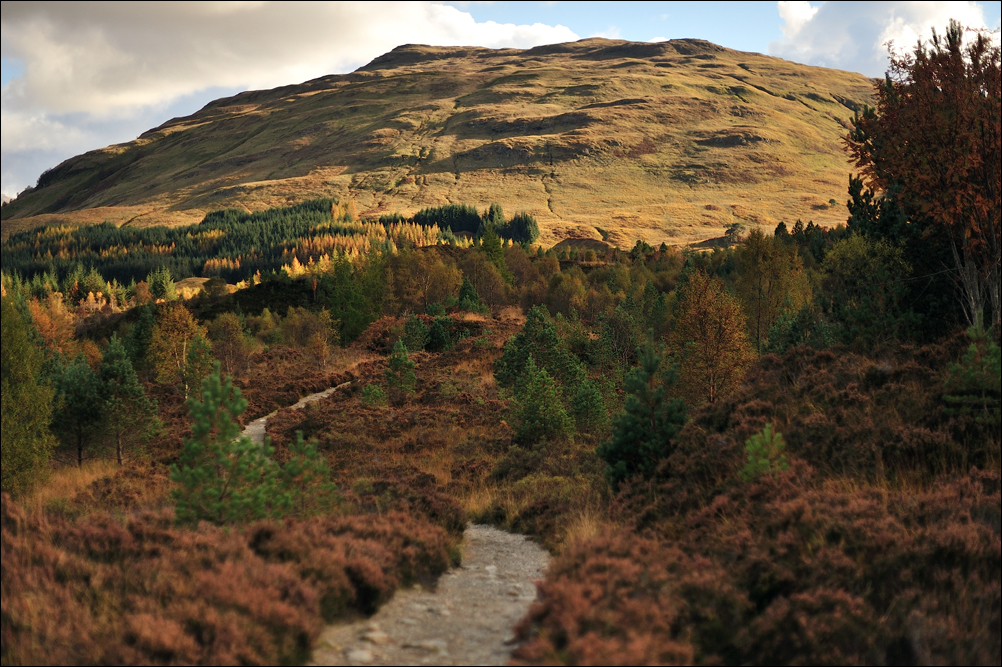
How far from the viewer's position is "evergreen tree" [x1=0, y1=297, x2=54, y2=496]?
16.2 metres

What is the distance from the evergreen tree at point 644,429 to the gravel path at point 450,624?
3.08m

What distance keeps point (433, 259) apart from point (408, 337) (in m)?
29.4

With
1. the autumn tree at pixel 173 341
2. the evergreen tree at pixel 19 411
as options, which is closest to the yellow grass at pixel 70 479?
the evergreen tree at pixel 19 411

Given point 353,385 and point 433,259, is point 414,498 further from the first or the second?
point 433,259

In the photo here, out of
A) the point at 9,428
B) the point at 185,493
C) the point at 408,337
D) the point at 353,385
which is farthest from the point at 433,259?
the point at 185,493

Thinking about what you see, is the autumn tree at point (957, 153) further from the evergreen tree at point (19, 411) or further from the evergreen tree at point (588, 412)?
the evergreen tree at point (19, 411)

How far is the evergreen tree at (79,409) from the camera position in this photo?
82.9 feet

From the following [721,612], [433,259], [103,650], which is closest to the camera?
[103,650]

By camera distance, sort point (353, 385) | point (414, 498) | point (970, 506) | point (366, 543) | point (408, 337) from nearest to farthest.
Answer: point (970, 506) → point (366, 543) → point (414, 498) → point (353, 385) → point (408, 337)

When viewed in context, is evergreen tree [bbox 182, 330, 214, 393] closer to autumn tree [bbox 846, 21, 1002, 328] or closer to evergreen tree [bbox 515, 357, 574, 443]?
evergreen tree [bbox 515, 357, 574, 443]

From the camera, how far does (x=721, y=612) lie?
7621 millimetres

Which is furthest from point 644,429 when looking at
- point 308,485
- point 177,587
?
point 177,587

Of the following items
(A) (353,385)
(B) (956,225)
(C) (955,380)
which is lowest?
(A) (353,385)

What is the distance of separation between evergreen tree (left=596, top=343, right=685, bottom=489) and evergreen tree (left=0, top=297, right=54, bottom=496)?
14.2 meters
